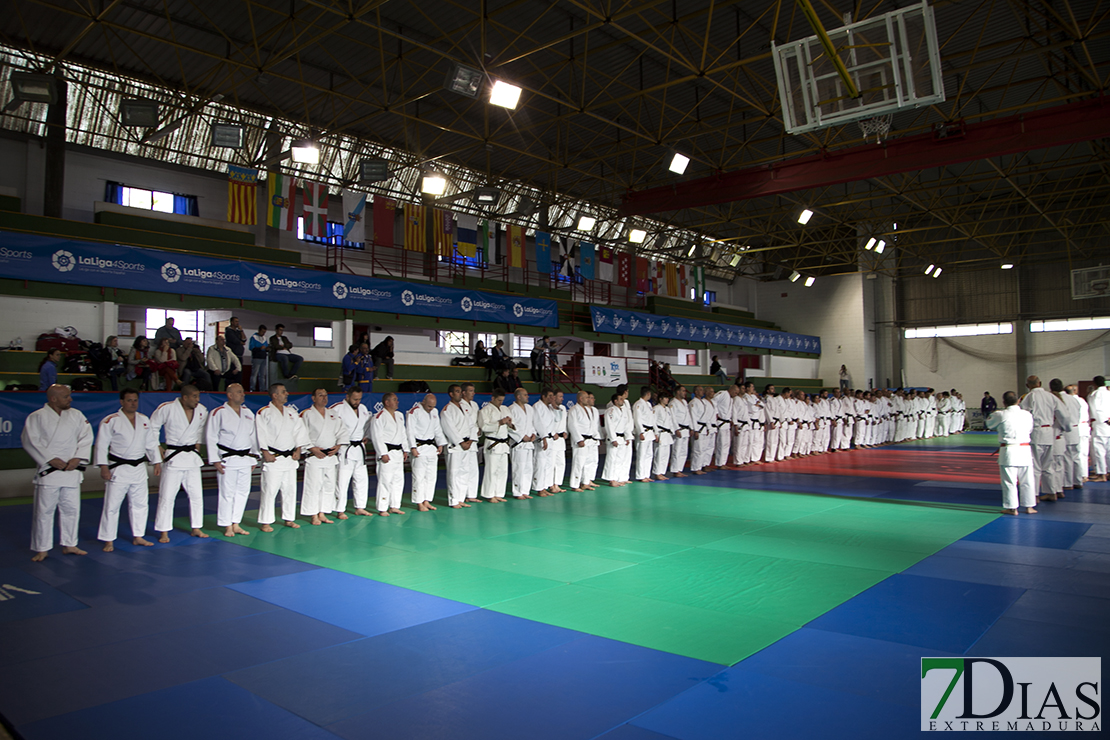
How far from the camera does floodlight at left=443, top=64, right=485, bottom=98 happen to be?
1135 centimetres

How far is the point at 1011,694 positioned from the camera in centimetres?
353

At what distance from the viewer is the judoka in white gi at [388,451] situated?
9133 millimetres

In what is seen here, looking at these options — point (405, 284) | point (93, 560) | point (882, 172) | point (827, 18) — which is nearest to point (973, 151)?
point (882, 172)

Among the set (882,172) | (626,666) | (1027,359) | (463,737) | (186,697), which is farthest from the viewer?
(1027,359)

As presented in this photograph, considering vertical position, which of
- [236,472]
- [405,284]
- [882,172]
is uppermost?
[882,172]

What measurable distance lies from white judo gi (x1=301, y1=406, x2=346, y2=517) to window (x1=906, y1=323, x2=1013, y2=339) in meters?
31.1

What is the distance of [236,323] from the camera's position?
45.5 ft

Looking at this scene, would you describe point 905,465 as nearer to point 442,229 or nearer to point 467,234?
point 467,234

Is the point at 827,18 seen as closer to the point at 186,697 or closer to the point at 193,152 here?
the point at 186,697

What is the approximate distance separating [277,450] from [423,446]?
6.98 feet

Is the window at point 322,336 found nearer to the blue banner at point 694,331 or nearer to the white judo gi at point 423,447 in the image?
the blue banner at point 694,331

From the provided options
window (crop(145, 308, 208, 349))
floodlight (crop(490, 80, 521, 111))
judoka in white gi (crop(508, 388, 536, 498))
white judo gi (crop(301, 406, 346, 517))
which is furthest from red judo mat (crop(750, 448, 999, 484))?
window (crop(145, 308, 208, 349))

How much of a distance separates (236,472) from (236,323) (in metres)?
7.10

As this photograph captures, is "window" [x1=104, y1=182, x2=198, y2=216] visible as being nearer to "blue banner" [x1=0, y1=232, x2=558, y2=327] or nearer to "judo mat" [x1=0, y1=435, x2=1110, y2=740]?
"blue banner" [x1=0, y1=232, x2=558, y2=327]
